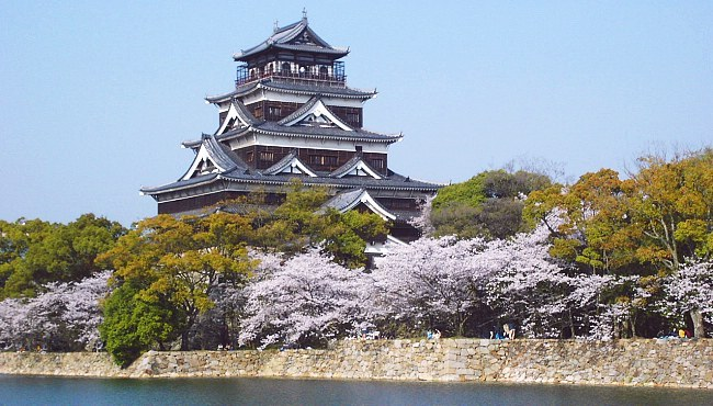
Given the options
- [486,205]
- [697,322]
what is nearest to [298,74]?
[486,205]

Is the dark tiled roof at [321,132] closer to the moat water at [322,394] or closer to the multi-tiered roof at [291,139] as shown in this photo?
the multi-tiered roof at [291,139]

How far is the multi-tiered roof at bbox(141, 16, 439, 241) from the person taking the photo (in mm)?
57969

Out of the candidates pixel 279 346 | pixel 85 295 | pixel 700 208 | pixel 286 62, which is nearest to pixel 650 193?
pixel 700 208

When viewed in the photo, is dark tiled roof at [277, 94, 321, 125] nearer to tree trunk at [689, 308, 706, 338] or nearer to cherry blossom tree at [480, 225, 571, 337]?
cherry blossom tree at [480, 225, 571, 337]

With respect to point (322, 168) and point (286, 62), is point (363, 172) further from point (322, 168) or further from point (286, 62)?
point (286, 62)

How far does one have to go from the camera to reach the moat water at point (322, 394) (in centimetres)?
3159

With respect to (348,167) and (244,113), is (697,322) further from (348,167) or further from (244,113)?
(244,113)

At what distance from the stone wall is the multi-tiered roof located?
14.5 metres

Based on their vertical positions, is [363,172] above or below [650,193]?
above

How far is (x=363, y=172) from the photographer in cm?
6012

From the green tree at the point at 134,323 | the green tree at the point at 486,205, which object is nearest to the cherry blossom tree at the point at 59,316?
the green tree at the point at 134,323

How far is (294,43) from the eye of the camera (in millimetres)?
62031

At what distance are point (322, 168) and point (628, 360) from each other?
89.2 feet

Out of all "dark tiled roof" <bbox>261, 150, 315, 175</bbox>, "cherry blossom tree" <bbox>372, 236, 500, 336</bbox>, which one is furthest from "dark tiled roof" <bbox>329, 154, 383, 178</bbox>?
"cherry blossom tree" <bbox>372, 236, 500, 336</bbox>
